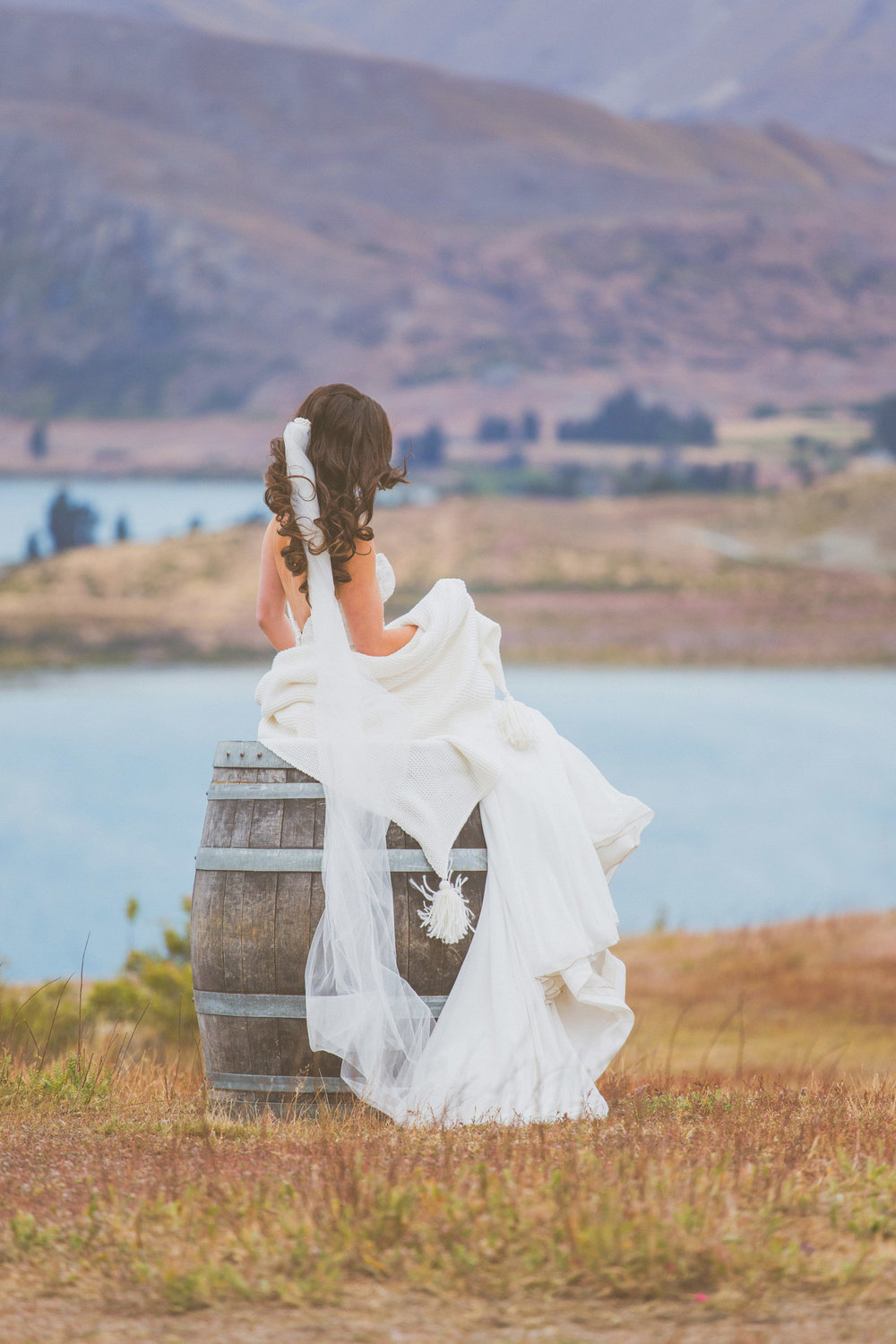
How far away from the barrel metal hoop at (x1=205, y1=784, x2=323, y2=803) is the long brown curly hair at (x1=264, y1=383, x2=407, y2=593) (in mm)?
710

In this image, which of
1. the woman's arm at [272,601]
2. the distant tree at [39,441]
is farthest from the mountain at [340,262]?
the woman's arm at [272,601]

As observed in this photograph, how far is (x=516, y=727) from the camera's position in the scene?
479cm

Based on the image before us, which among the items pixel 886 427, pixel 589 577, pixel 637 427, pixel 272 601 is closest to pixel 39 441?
pixel 637 427

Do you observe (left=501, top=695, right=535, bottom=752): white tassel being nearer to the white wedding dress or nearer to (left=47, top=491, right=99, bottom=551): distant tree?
the white wedding dress

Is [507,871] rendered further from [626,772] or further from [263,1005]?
[626,772]

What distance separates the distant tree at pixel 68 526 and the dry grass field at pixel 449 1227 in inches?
2742

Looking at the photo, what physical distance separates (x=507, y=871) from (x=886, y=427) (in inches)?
2985

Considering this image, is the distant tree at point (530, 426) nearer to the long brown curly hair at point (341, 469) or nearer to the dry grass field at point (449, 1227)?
the long brown curly hair at point (341, 469)

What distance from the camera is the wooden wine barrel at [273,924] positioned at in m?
4.48

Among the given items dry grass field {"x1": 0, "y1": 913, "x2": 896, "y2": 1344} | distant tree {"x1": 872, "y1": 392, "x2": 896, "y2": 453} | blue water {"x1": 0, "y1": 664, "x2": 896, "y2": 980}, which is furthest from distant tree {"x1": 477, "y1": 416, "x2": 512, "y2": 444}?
dry grass field {"x1": 0, "y1": 913, "x2": 896, "y2": 1344}

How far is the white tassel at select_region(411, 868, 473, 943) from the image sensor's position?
4.43 m

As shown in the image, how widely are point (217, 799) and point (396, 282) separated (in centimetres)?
8875

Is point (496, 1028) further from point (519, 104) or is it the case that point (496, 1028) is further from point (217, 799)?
point (519, 104)

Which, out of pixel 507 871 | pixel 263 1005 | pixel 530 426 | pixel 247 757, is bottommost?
pixel 263 1005
